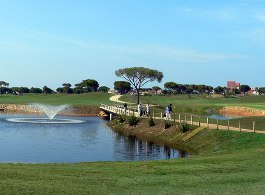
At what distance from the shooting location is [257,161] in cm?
2338

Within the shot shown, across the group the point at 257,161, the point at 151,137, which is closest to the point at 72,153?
the point at 151,137

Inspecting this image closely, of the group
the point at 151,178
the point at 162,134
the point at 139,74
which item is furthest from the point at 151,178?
the point at 139,74

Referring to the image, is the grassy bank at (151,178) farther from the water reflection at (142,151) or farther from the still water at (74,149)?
the still water at (74,149)

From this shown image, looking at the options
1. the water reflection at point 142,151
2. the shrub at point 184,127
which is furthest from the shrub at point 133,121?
the shrub at point 184,127

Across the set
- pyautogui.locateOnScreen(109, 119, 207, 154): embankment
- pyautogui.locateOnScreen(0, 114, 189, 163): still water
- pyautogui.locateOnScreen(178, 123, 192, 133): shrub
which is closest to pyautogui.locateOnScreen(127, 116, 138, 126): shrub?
pyautogui.locateOnScreen(109, 119, 207, 154): embankment

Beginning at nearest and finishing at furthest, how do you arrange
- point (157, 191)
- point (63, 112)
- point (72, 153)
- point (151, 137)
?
point (157, 191) < point (72, 153) < point (151, 137) < point (63, 112)

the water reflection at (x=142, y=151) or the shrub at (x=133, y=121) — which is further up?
the shrub at (x=133, y=121)

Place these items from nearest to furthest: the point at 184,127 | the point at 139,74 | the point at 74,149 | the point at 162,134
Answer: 1. the point at 74,149
2. the point at 184,127
3. the point at 162,134
4. the point at 139,74

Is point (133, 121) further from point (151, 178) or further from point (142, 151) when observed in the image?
point (151, 178)

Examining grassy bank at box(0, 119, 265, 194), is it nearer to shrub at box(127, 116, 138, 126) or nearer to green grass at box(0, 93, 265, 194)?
green grass at box(0, 93, 265, 194)

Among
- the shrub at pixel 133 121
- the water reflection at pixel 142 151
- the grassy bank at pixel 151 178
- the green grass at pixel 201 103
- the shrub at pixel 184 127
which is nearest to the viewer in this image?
the grassy bank at pixel 151 178

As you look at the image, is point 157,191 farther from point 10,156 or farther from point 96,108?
point 96,108

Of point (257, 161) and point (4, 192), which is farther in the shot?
point (257, 161)

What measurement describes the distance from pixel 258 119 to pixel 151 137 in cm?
1244
